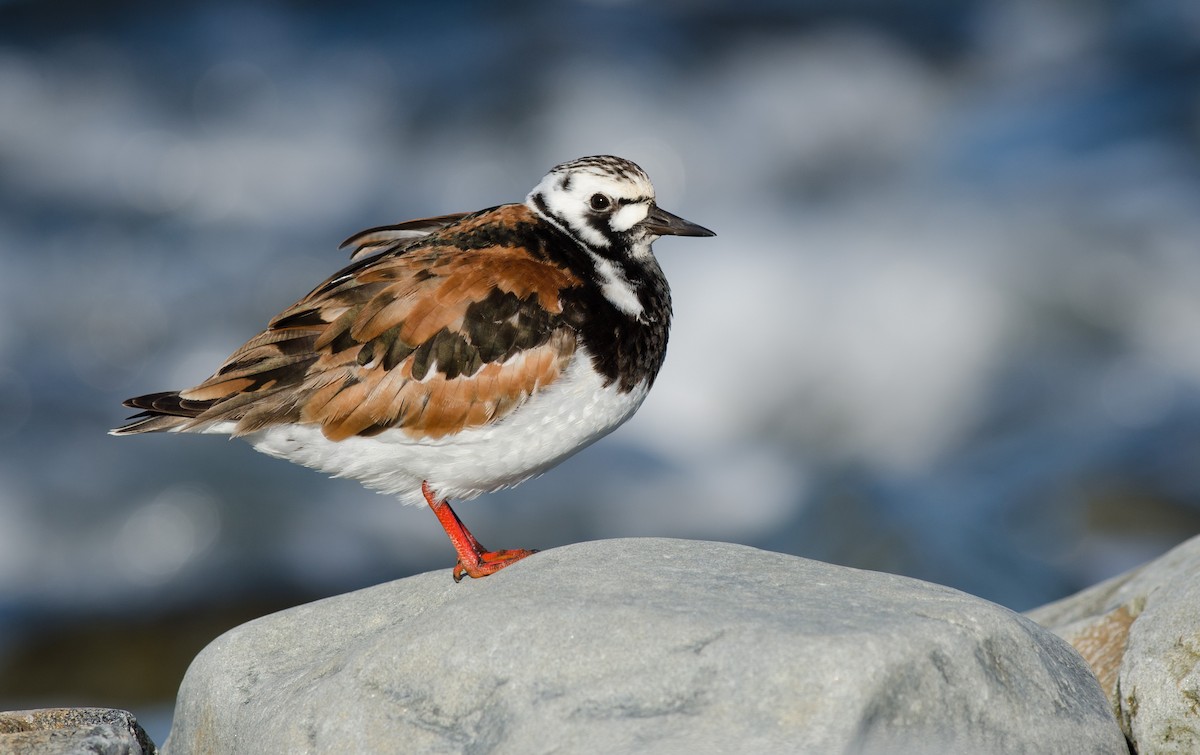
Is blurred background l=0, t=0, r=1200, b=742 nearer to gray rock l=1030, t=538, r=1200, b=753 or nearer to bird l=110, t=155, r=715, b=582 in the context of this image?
bird l=110, t=155, r=715, b=582

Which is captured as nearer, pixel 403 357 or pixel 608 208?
pixel 403 357

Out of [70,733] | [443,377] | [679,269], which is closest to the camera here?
[70,733]

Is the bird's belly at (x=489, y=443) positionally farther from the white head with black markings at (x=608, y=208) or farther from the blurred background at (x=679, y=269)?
the blurred background at (x=679, y=269)

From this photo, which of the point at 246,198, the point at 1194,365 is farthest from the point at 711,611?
the point at 246,198

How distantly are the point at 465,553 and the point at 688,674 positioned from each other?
1796mm

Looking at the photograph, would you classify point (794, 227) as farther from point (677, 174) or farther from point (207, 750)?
point (207, 750)

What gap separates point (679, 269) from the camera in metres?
14.4

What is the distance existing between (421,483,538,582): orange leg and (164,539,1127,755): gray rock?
1.99 feet

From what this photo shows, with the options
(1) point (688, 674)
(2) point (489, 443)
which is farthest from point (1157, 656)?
(2) point (489, 443)

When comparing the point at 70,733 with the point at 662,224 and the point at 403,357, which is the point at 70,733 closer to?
the point at 403,357

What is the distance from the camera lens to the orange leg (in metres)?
5.35

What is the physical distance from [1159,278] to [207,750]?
39.1ft

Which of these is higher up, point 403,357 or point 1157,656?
point 403,357

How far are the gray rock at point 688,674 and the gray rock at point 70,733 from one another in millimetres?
348
